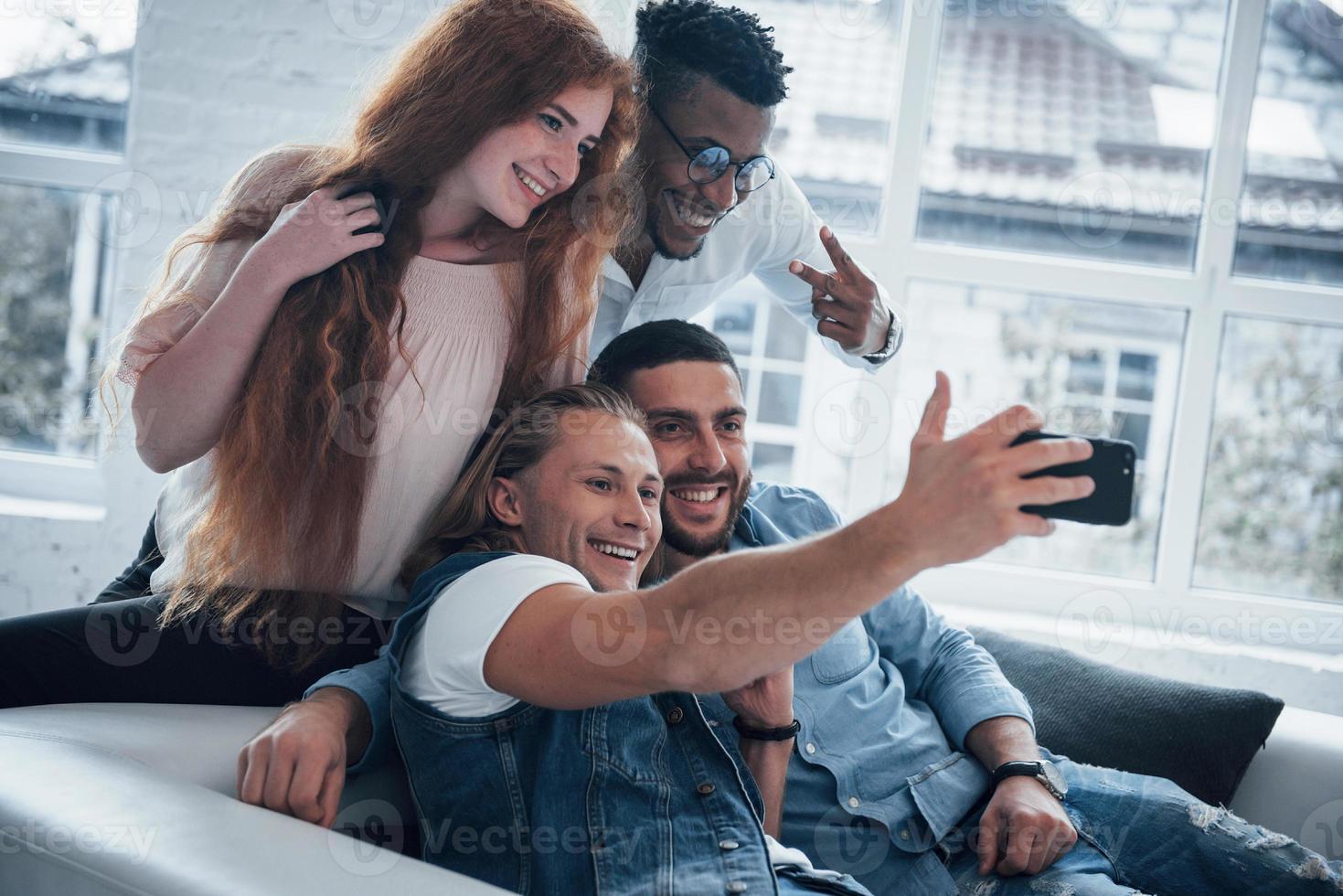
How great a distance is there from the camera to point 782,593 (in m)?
0.86

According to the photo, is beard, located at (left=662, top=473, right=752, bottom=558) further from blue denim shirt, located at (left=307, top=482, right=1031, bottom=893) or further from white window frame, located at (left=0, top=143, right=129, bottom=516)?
white window frame, located at (left=0, top=143, right=129, bottom=516)

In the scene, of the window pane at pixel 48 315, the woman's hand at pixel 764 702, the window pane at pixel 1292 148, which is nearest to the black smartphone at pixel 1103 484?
the woman's hand at pixel 764 702

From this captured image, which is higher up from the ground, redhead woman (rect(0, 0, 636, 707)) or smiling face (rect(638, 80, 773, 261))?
smiling face (rect(638, 80, 773, 261))

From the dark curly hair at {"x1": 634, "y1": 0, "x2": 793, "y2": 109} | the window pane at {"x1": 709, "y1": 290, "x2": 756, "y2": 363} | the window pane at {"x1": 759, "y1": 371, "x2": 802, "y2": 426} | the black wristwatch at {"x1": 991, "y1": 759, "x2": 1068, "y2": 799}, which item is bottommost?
the black wristwatch at {"x1": 991, "y1": 759, "x2": 1068, "y2": 799}

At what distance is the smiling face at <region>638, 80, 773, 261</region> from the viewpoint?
1.72m

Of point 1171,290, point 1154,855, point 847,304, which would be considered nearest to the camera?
point 1154,855

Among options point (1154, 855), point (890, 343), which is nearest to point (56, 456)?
point (890, 343)

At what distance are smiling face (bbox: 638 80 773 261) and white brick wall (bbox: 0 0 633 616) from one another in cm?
127

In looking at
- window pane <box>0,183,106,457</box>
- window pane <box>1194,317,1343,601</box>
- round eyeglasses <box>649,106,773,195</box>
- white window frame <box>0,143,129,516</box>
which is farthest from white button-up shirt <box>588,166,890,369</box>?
window pane <box>0,183,106,457</box>

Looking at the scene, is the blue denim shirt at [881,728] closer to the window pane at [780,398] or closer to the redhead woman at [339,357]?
the redhead woman at [339,357]

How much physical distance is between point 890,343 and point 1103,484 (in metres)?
1.20

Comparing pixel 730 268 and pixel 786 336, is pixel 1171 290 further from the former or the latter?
pixel 730 268

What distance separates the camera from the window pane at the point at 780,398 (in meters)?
3.24

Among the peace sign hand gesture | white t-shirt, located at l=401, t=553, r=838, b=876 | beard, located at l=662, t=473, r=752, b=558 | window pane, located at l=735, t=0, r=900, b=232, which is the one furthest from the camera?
window pane, located at l=735, t=0, r=900, b=232
